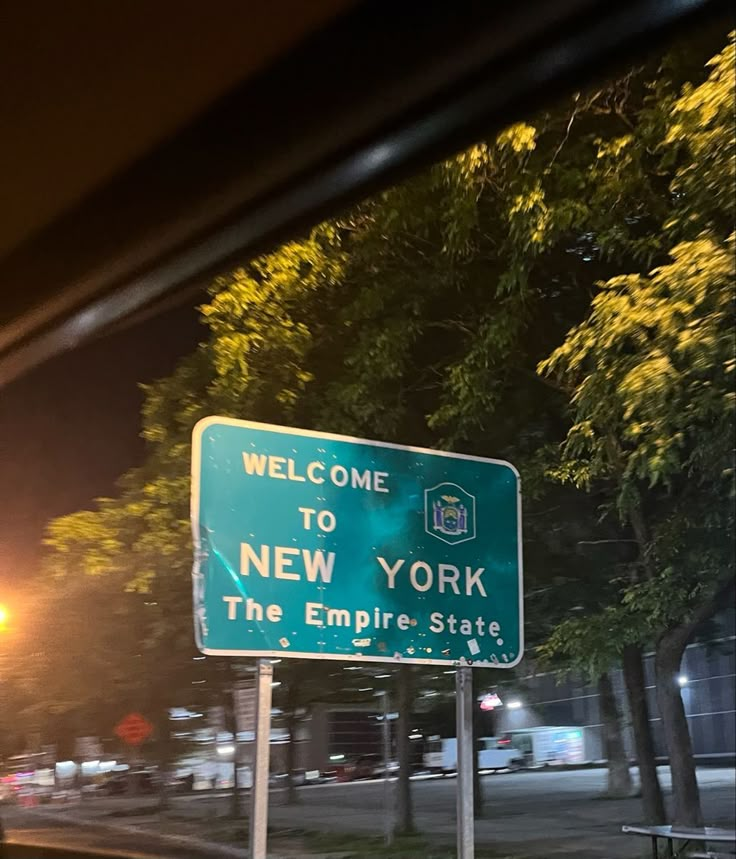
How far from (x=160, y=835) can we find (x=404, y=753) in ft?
3.02

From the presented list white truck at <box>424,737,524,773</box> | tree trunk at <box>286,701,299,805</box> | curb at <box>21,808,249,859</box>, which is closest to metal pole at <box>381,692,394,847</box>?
white truck at <box>424,737,524,773</box>

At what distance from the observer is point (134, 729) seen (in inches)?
137

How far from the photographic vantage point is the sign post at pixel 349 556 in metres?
1.99

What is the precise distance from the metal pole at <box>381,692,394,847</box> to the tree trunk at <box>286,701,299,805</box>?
0.31 metres

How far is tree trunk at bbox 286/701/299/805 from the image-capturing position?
10.0 feet

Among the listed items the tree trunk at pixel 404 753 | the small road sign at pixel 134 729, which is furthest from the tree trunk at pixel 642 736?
the small road sign at pixel 134 729

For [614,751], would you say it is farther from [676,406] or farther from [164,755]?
[164,755]

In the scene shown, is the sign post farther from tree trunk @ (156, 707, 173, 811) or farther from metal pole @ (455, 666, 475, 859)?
tree trunk @ (156, 707, 173, 811)

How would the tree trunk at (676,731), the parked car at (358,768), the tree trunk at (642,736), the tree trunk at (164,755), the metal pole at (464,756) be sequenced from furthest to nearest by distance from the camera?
1. the tree trunk at (164,755)
2. the parked car at (358,768)
3. the tree trunk at (642,736)
4. the tree trunk at (676,731)
5. the metal pole at (464,756)

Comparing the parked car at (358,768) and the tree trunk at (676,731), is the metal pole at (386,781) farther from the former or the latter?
the tree trunk at (676,731)

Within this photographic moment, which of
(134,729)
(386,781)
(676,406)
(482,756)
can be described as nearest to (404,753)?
(386,781)

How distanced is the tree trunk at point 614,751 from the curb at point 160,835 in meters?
1.24

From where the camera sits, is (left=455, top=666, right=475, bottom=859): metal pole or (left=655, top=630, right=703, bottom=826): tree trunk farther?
(left=655, top=630, right=703, bottom=826): tree trunk

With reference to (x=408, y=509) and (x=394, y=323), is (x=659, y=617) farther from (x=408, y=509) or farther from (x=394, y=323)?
(x=394, y=323)
